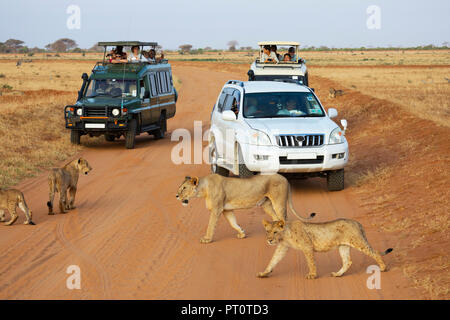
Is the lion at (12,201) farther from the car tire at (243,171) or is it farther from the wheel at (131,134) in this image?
the wheel at (131,134)

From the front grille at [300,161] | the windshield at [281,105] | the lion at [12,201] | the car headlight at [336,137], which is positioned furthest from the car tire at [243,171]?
the lion at [12,201]

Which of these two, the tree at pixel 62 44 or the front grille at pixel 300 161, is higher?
the tree at pixel 62 44

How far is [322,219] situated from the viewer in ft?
31.3

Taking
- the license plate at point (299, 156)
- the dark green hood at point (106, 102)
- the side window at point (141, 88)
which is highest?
the side window at point (141, 88)

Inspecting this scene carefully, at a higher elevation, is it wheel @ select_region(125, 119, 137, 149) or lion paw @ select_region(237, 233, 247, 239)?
wheel @ select_region(125, 119, 137, 149)

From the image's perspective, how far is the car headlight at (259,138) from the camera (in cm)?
1110

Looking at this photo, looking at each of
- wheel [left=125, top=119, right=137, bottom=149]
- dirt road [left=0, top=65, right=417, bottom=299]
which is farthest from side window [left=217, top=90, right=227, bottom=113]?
wheel [left=125, top=119, right=137, bottom=149]

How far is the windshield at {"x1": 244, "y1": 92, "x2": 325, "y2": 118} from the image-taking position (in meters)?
12.1

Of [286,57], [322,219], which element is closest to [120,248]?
[322,219]

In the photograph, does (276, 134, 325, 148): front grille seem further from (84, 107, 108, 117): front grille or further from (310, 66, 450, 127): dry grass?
(84, 107, 108, 117): front grille

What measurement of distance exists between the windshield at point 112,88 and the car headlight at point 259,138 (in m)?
7.45

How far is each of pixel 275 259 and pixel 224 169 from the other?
5948 millimetres

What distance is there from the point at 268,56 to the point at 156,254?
48.5ft
